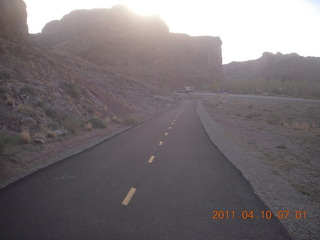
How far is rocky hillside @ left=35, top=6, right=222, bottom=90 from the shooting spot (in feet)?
436

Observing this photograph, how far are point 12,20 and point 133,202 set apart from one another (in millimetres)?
32240

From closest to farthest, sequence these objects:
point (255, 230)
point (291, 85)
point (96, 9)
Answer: point (255, 230) → point (291, 85) → point (96, 9)

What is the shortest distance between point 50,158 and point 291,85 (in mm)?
103200

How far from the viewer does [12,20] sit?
103 ft

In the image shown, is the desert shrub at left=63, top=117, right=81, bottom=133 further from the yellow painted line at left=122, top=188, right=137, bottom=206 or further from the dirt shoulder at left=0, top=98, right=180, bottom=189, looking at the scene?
the yellow painted line at left=122, top=188, right=137, bottom=206

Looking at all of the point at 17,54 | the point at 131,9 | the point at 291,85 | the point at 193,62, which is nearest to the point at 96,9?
the point at 131,9

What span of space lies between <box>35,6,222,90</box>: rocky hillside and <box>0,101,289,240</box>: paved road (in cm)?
10716

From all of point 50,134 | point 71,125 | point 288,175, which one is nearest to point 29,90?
point 71,125

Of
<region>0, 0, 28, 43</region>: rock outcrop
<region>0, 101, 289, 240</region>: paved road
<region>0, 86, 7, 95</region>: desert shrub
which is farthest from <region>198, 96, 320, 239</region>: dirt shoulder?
<region>0, 0, 28, 43</region>: rock outcrop

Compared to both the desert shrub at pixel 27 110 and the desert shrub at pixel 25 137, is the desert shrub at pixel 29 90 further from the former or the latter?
the desert shrub at pixel 25 137

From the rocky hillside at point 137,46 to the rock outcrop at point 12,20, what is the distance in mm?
82666

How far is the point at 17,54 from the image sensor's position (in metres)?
26.0

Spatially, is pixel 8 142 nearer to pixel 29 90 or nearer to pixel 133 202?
pixel 133 202

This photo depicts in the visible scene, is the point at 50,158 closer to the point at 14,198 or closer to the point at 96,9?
the point at 14,198
